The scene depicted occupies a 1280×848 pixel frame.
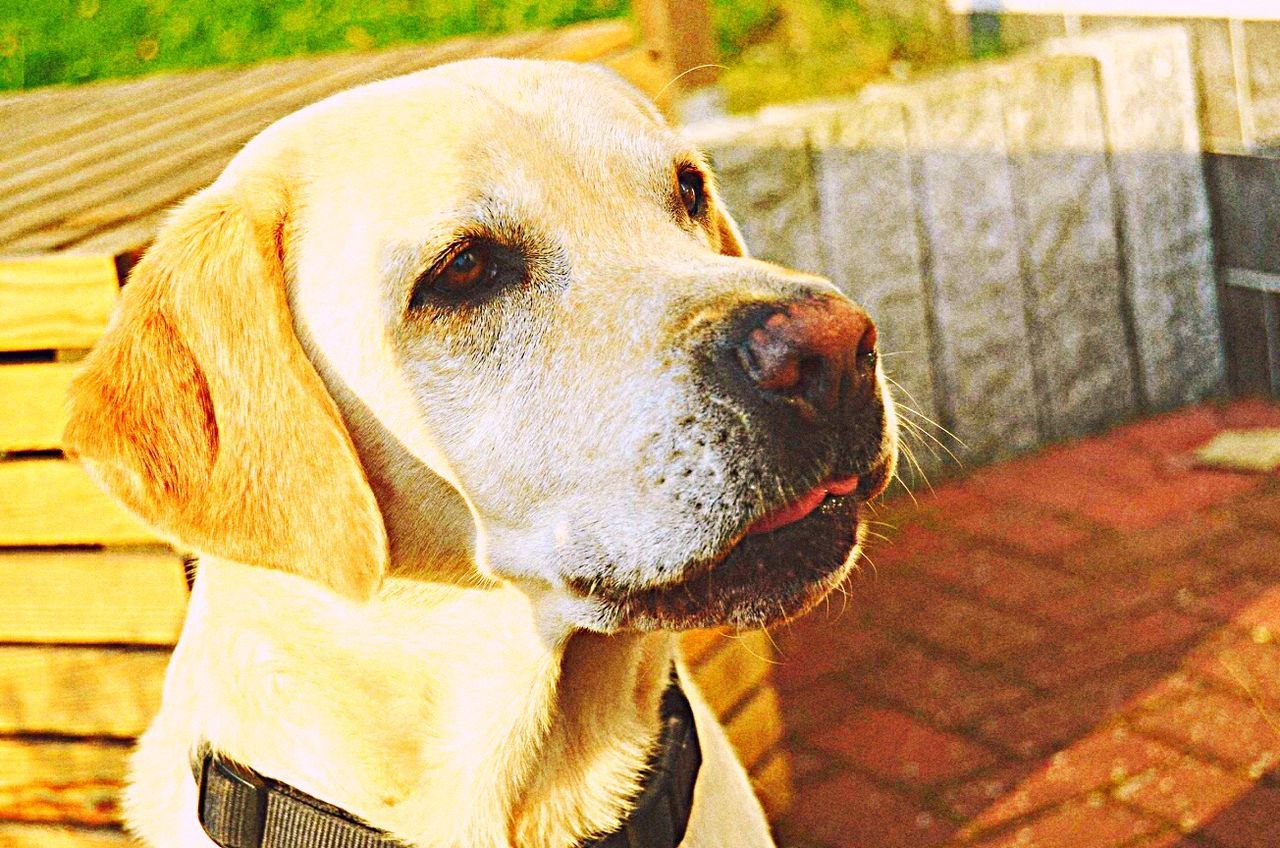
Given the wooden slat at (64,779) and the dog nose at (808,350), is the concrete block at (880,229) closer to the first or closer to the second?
the wooden slat at (64,779)

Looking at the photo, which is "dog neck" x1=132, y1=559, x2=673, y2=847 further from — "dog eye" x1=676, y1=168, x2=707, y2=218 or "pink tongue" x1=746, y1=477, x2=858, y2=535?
"dog eye" x1=676, y1=168, x2=707, y2=218

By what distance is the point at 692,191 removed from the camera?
2.57 m

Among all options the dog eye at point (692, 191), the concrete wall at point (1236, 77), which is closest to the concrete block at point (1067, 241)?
the concrete wall at point (1236, 77)

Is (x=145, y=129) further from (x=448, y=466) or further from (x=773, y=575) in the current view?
(x=773, y=575)

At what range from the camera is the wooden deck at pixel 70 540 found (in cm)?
246

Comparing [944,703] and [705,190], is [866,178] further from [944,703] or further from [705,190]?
[705,190]

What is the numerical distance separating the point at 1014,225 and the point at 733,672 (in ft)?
9.36

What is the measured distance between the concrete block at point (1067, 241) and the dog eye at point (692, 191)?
337cm

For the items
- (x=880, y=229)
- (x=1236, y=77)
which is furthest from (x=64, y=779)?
(x=1236, y=77)

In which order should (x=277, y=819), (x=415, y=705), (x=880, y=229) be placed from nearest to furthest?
(x=277, y=819), (x=415, y=705), (x=880, y=229)

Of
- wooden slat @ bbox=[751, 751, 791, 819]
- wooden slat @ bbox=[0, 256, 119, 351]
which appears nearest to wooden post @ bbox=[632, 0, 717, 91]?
wooden slat @ bbox=[751, 751, 791, 819]

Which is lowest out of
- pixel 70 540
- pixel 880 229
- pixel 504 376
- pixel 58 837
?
pixel 58 837

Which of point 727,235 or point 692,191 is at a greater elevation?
point 692,191

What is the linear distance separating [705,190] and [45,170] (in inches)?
63.9
